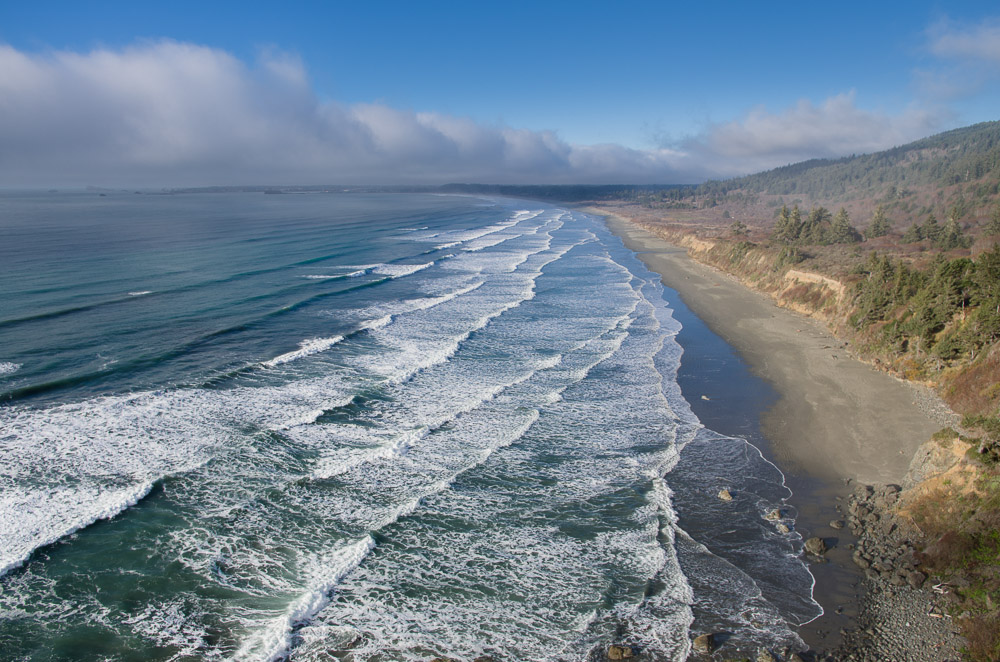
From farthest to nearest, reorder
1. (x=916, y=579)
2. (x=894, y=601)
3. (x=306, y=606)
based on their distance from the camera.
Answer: (x=916, y=579)
(x=894, y=601)
(x=306, y=606)

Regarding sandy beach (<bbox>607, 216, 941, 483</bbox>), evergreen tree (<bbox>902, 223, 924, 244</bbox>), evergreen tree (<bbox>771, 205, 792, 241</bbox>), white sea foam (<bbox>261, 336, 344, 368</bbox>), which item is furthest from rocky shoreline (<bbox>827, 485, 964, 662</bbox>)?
evergreen tree (<bbox>771, 205, 792, 241</bbox>)

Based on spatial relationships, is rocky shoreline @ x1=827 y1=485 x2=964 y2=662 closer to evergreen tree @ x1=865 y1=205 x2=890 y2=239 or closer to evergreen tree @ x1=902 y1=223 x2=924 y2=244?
evergreen tree @ x1=902 y1=223 x2=924 y2=244

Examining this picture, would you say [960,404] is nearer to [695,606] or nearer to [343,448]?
[695,606]

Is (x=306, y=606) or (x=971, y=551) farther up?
(x=971, y=551)

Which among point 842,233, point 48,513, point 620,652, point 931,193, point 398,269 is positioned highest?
point 931,193

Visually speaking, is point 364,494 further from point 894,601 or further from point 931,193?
point 931,193

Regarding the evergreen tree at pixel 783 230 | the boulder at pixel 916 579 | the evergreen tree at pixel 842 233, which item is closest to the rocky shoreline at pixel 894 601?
the boulder at pixel 916 579

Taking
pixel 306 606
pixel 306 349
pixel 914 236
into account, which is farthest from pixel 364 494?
pixel 914 236

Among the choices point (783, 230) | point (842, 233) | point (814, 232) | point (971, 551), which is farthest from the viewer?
point (783, 230)
